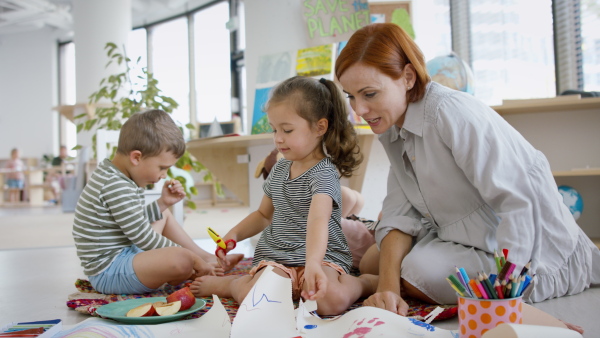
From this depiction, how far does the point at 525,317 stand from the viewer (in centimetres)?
96

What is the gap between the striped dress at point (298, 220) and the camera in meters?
1.38

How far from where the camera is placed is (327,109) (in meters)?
1.44

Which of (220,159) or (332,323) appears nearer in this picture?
(332,323)

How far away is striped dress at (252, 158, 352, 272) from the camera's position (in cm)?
138

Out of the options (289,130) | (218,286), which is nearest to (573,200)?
(289,130)

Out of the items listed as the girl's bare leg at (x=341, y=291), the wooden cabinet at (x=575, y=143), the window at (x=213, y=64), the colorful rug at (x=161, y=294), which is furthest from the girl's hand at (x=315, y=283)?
the window at (x=213, y=64)

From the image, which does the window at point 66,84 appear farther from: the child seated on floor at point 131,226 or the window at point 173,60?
the child seated on floor at point 131,226

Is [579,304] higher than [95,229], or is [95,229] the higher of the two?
[95,229]

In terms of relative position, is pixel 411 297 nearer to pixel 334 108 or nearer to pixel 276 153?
pixel 334 108

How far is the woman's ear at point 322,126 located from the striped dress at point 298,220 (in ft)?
0.25

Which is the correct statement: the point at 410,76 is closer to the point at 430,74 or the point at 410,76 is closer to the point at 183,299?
the point at 183,299

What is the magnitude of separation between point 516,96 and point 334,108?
2.23 meters

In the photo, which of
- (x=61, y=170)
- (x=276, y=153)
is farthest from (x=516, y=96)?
(x=61, y=170)

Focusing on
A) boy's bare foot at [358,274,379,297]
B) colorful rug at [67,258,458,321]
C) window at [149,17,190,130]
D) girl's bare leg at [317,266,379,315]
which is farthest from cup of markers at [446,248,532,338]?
window at [149,17,190,130]
